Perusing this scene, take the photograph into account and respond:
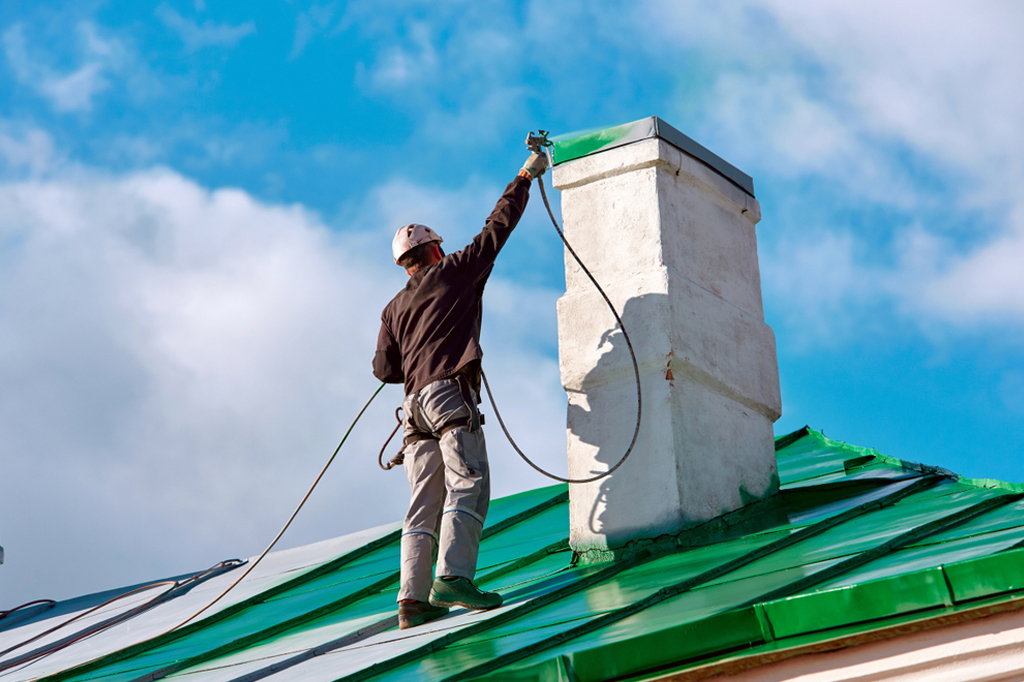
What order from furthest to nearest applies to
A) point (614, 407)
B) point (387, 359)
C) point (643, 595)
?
1. point (387, 359)
2. point (614, 407)
3. point (643, 595)

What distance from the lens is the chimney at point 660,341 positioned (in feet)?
18.6

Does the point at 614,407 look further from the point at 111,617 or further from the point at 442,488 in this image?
the point at 111,617

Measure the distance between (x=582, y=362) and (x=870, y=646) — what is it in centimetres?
287

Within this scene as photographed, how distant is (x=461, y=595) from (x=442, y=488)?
1.97 ft

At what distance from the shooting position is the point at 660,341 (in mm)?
5723

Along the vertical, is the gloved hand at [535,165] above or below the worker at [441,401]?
above

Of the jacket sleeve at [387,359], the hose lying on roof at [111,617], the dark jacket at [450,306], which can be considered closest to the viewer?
the dark jacket at [450,306]

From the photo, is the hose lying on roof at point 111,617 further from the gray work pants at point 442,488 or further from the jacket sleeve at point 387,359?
the gray work pants at point 442,488

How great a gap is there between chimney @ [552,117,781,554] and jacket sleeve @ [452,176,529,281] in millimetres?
626

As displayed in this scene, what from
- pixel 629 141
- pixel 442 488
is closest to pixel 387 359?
pixel 442 488

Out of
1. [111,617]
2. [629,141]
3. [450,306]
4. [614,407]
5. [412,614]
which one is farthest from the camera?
[111,617]

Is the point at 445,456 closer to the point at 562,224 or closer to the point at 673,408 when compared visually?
the point at 673,408

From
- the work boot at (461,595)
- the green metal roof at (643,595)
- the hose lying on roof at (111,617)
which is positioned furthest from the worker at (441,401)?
the hose lying on roof at (111,617)

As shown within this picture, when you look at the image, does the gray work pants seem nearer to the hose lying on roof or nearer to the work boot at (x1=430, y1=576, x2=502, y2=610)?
the work boot at (x1=430, y1=576, x2=502, y2=610)
